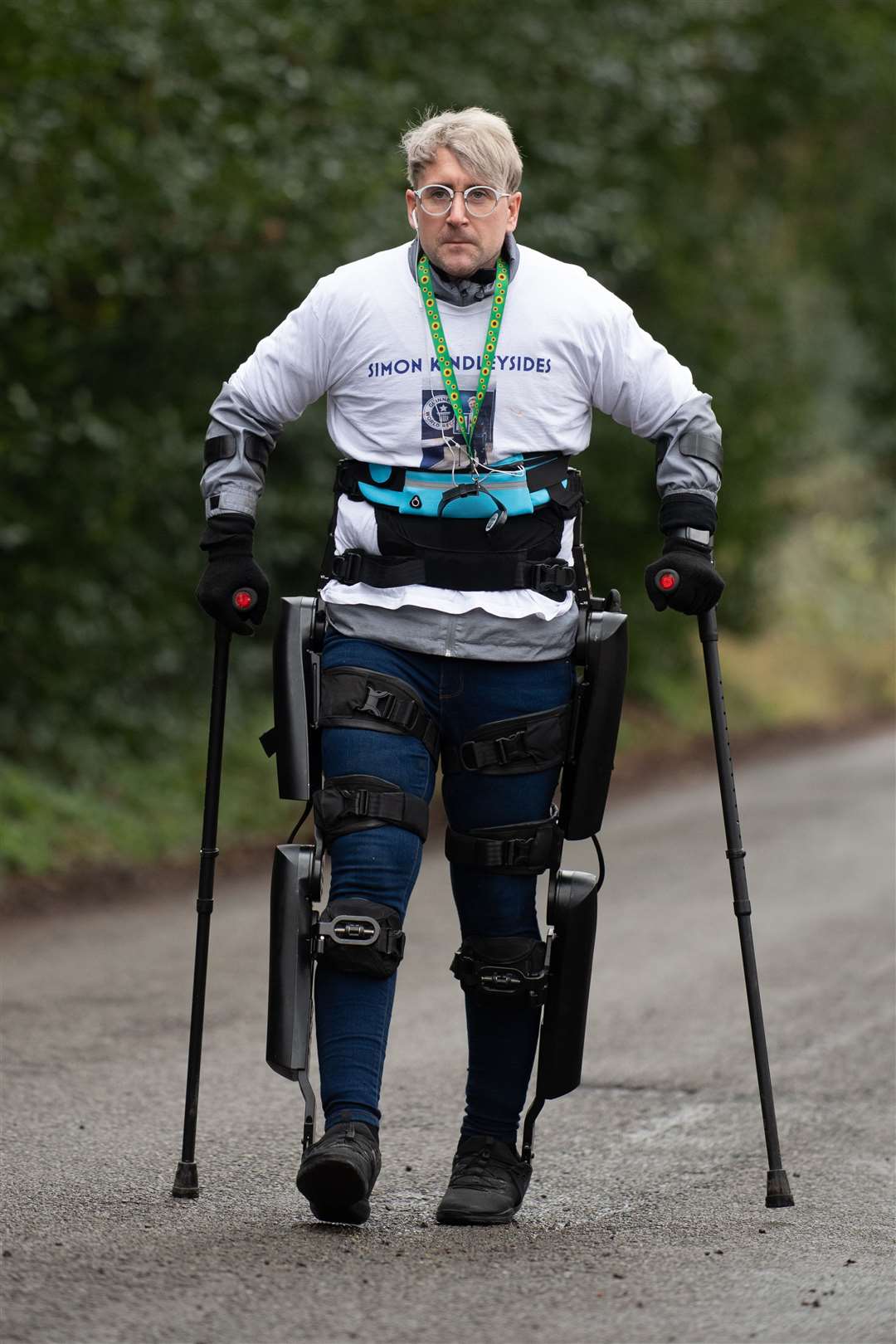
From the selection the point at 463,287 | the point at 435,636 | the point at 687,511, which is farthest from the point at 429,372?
the point at 687,511

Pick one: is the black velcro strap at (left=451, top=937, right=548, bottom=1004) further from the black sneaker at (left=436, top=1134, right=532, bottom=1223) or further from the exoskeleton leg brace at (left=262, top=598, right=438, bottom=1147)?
the black sneaker at (left=436, top=1134, right=532, bottom=1223)

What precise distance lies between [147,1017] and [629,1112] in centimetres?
195

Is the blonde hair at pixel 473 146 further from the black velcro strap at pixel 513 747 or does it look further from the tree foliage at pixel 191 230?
the tree foliage at pixel 191 230

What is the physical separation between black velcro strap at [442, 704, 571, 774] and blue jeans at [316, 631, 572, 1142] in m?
0.02

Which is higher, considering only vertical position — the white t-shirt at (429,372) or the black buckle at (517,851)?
the white t-shirt at (429,372)

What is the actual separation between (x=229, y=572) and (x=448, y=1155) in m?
1.53

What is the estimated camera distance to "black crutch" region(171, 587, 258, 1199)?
459cm

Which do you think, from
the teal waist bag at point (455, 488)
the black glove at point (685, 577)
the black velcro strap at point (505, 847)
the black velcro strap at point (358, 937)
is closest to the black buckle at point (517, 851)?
the black velcro strap at point (505, 847)

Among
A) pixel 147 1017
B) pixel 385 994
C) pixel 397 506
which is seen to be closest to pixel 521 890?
pixel 385 994

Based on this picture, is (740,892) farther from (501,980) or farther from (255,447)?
(255,447)

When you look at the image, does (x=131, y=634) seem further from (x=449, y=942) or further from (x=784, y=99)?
(x=784, y=99)

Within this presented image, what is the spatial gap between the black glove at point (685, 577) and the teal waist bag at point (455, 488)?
295mm

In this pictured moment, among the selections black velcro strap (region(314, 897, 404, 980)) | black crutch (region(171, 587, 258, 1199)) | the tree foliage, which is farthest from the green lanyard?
the tree foliage

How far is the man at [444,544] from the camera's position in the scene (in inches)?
175
